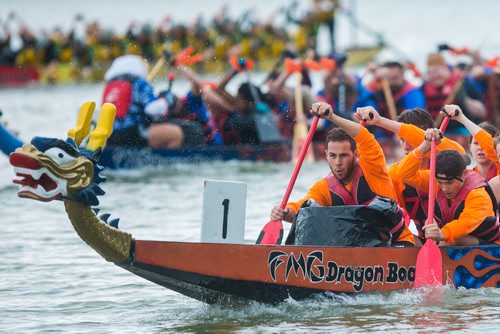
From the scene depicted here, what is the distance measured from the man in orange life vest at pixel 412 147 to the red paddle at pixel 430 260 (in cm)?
35

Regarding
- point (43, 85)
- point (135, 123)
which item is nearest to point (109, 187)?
point (135, 123)

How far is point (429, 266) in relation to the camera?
7461mm

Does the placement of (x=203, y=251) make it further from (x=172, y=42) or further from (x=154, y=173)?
(x=172, y=42)

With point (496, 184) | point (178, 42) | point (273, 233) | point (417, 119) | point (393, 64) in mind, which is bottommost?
point (273, 233)

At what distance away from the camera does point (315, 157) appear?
1581 cm

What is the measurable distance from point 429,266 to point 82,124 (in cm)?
235

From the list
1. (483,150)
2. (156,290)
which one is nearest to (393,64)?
(483,150)

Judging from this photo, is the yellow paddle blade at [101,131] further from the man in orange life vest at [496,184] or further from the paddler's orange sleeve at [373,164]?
the man in orange life vest at [496,184]

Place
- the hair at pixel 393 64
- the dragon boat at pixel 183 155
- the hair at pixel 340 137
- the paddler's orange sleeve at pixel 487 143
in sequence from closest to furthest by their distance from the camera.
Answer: the hair at pixel 340 137 < the paddler's orange sleeve at pixel 487 143 < the dragon boat at pixel 183 155 < the hair at pixel 393 64

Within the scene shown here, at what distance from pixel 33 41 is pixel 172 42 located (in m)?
3.80

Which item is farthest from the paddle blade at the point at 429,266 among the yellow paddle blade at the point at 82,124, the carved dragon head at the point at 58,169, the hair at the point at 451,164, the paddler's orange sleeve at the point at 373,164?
the yellow paddle blade at the point at 82,124

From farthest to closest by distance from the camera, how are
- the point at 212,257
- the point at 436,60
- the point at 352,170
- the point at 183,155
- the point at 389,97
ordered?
the point at 436,60
the point at 389,97
the point at 183,155
the point at 352,170
the point at 212,257

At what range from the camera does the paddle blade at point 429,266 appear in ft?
24.4

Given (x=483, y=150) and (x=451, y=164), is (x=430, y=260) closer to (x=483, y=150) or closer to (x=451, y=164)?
(x=451, y=164)
